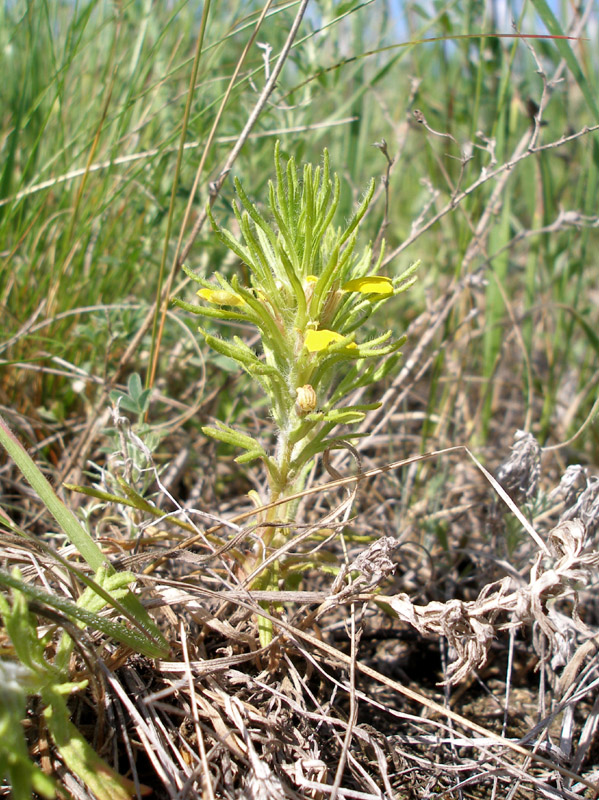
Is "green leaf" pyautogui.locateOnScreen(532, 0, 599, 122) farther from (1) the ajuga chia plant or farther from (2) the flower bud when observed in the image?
(2) the flower bud

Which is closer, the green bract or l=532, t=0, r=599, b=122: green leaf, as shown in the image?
the green bract

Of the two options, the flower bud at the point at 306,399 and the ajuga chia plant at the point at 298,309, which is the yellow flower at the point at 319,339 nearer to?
the ajuga chia plant at the point at 298,309

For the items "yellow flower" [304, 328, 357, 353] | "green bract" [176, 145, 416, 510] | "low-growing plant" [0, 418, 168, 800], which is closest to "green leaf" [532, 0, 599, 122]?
"green bract" [176, 145, 416, 510]

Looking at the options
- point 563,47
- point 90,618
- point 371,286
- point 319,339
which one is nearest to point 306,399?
point 319,339

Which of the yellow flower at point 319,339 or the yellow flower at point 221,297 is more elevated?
the yellow flower at point 221,297

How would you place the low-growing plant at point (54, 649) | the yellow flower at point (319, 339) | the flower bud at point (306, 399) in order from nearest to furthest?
Answer: the low-growing plant at point (54, 649)
the yellow flower at point (319, 339)
the flower bud at point (306, 399)

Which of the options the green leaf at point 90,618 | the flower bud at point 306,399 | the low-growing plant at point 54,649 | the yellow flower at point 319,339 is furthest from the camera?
the flower bud at point 306,399

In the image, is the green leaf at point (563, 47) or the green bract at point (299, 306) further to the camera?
the green leaf at point (563, 47)

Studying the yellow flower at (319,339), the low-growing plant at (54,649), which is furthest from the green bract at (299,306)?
the low-growing plant at (54,649)

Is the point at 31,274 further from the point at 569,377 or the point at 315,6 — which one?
the point at 569,377

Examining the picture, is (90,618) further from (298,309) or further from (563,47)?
(563,47)
